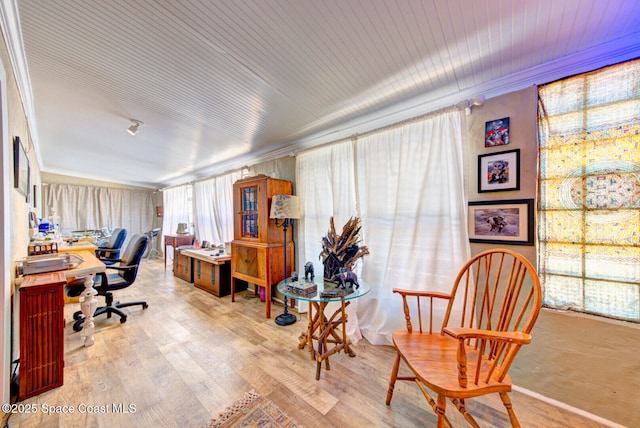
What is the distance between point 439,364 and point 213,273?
10.6 feet

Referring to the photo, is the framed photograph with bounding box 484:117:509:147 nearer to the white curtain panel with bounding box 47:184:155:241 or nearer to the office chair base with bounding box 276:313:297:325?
the office chair base with bounding box 276:313:297:325

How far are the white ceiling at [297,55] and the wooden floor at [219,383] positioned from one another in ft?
7.19

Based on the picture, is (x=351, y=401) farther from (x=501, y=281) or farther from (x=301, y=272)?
(x=301, y=272)

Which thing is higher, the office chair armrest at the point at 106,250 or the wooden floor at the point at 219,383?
the office chair armrest at the point at 106,250

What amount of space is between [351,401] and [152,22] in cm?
249

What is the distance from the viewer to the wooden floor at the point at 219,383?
1.32 m

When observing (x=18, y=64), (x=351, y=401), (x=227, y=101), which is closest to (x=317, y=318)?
Result: (x=351, y=401)

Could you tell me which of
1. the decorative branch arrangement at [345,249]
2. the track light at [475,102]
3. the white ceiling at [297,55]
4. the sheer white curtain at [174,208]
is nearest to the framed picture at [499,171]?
the track light at [475,102]

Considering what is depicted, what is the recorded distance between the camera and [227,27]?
121 centimetres

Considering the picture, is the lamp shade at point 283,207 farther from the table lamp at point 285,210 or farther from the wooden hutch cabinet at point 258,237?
the wooden hutch cabinet at point 258,237

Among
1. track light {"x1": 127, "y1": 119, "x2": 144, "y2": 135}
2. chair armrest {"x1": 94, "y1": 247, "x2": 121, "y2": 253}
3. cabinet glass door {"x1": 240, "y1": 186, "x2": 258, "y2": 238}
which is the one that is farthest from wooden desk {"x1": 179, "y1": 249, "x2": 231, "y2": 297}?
track light {"x1": 127, "y1": 119, "x2": 144, "y2": 135}

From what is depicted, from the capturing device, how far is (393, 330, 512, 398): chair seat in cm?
97

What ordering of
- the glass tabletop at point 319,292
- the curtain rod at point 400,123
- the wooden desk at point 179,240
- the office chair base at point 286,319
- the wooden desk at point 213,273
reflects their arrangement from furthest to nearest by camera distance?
1. the wooden desk at point 179,240
2. the wooden desk at point 213,273
3. the office chair base at point 286,319
4. the curtain rod at point 400,123
5. the glass tabletop at point 319,292

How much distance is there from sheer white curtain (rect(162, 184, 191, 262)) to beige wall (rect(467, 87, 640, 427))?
5.69 m
